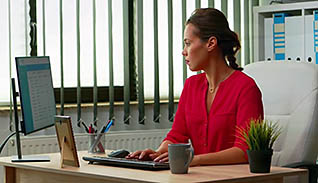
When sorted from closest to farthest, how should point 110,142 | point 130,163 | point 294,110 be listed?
1. point 130,163
2. point 294,110
3. point 110,142

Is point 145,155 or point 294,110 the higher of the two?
point 294,110

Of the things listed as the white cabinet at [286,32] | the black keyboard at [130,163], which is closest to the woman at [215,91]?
the black keyboard at [130,163]

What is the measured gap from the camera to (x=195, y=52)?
241cm

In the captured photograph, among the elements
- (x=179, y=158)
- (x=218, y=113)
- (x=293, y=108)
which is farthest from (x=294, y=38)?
(x=179, y=158)

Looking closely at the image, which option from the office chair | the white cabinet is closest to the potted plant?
the office chair

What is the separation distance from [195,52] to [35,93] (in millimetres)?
658

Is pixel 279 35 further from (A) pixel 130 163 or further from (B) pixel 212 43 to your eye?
(A) pixel 130 163

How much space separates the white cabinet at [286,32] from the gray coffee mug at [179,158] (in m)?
2.46

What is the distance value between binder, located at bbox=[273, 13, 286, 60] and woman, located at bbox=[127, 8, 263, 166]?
6.07 feet

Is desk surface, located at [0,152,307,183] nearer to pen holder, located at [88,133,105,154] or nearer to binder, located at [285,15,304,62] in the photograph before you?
pen holder, located at [88,133,105,154]

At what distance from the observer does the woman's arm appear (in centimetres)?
209

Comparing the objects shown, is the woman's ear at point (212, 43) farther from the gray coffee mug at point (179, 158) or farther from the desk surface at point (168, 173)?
the gray coffee mug at point (179, 158)

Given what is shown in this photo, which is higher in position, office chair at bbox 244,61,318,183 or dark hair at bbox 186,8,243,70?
dark hair at bbox 186,8,243,70

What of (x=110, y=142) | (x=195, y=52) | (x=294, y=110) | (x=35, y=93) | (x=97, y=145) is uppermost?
(x=195, y=52)
